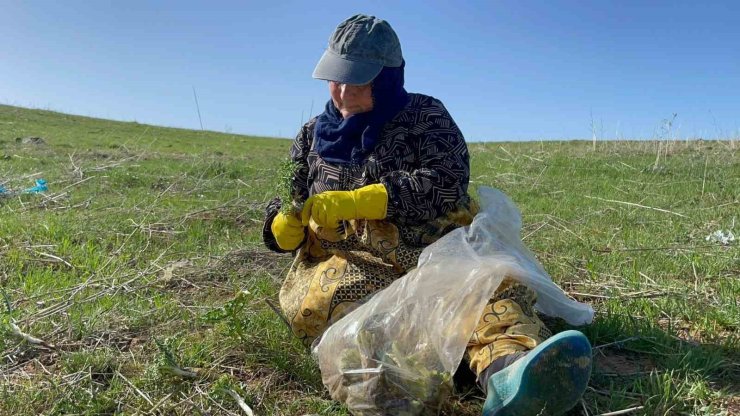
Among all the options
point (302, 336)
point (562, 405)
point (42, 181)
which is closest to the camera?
point (562, 405)

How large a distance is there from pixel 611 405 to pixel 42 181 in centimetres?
700

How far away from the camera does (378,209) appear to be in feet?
7.19

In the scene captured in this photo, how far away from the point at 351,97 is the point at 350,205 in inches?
18.3

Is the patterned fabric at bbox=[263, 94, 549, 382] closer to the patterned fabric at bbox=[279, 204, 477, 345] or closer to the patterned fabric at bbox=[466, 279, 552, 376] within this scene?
the patterned fabric at bbox=[279, 204, 477, 345]

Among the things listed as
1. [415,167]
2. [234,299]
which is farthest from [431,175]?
[234,299]

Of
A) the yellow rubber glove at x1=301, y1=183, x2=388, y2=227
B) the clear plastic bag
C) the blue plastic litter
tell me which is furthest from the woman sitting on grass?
the blue plastic litter

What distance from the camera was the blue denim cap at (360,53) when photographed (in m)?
2.24

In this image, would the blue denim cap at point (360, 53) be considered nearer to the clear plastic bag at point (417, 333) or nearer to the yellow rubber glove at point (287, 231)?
the yellow rubber glove at point (287, 231)

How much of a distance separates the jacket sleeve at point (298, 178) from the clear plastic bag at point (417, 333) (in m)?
0.78

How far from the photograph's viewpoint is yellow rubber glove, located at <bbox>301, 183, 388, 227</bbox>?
7.05 feet

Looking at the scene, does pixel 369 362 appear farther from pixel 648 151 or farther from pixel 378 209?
pixel 648 151

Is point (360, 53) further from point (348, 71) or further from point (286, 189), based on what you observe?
point (286, 189)

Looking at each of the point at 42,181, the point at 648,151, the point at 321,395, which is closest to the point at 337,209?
the point at 321,395

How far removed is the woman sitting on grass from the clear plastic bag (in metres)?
0.24
